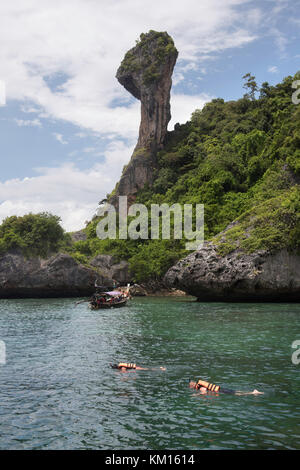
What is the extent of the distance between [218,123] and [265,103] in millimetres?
9752

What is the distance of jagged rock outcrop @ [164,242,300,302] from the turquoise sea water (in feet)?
44.1

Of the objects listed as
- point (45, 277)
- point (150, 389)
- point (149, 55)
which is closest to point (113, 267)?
point (45, 277)

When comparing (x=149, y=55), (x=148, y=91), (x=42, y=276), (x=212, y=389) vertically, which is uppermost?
(x=149, y=55)

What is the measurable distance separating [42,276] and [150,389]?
46747 millimetres

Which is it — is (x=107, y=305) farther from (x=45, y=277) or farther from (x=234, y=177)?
(x=234, y=177)

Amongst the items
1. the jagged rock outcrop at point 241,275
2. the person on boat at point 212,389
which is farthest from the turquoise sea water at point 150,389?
the jagged rock outcrop at point 241,275

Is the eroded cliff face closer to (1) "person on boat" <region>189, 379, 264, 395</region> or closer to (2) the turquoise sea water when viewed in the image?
(2) the turquoise sea water

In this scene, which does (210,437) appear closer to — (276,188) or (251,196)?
(276,188)

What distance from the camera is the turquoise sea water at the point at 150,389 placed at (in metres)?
9.60

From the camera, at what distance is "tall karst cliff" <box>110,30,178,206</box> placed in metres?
79.7

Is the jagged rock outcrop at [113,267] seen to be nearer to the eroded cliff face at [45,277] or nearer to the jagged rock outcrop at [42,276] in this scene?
the eroded cliff face at [45,277]

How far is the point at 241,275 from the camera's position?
3912cm

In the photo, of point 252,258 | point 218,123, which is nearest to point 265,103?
point 218,123

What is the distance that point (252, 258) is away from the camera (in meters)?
39.6
